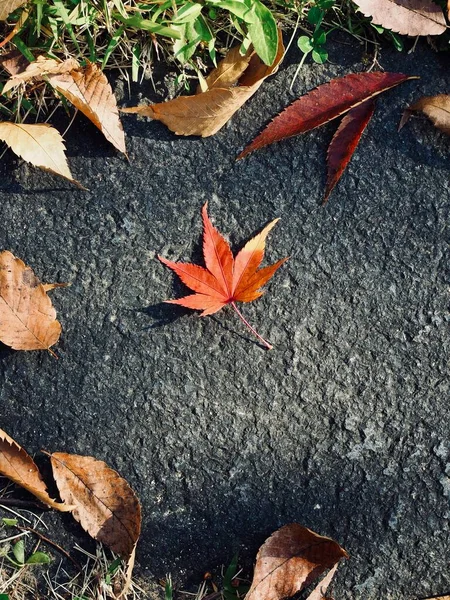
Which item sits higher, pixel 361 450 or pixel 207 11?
pixel 207 11

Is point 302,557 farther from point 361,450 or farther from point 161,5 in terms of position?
point 161,5

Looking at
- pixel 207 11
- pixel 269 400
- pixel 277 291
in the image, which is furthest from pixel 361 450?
pixel 207 11

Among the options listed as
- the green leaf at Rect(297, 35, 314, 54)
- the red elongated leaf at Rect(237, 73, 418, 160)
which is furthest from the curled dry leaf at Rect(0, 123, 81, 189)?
the green leaf at Rect(297, 35, 314, 54)

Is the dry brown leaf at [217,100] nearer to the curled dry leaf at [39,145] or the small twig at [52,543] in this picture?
the curled dry leaf at [39,145]

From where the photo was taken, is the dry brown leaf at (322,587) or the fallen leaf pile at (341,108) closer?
the dry brown leaf at (322,587)

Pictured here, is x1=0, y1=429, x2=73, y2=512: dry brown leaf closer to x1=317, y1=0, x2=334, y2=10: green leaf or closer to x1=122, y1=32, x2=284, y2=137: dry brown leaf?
x1=122, y1=32, x2=284, y2=137: dry brown leaf

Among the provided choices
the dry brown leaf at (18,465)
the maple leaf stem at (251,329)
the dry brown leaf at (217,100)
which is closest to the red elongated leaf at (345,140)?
the dry brown leaf at (217,100)

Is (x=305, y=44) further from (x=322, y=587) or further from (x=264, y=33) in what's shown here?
(x=322, y=587)
